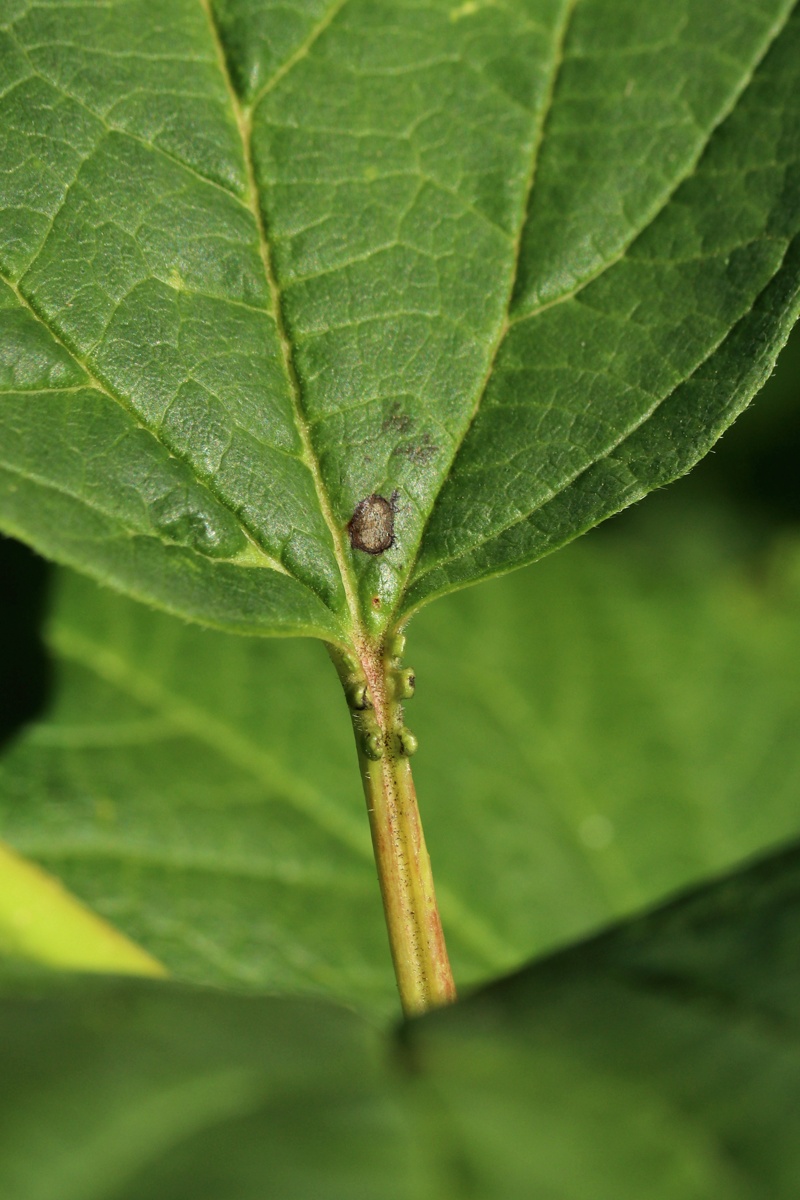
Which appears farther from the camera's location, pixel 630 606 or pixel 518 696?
pixel 630 606

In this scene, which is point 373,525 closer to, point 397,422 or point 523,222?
point 397,422

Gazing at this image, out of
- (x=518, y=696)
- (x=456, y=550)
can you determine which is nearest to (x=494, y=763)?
(x=518, y=696)

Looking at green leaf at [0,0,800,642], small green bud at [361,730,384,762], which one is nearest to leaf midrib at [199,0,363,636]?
green leaf at [0,0,800,642]

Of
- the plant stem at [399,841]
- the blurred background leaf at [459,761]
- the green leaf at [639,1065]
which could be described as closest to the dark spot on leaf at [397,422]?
the plant stem at [399,841]

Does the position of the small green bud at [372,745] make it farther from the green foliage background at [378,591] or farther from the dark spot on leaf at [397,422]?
the dark spot on leaf at [397,422]

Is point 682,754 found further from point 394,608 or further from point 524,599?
point 394,608

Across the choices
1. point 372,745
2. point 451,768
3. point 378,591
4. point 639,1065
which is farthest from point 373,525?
point 451,768
